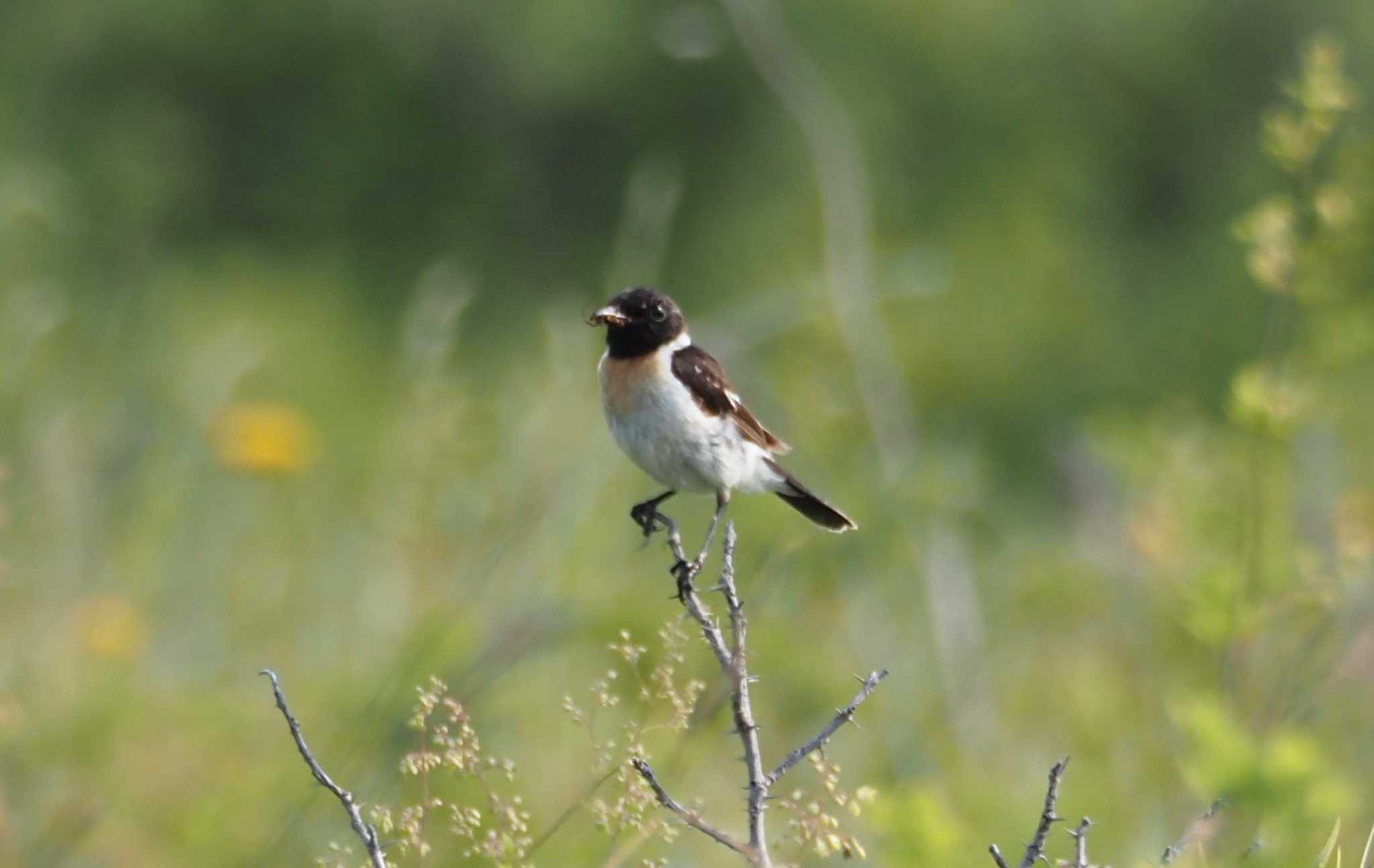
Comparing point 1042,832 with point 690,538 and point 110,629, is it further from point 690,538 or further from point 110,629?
point 690,538

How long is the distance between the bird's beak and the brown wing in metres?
0.13

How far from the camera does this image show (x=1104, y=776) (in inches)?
193

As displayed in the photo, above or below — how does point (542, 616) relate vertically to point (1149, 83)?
below

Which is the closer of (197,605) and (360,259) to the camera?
(197,605)

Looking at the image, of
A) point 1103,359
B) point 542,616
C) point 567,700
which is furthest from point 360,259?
point 567,700

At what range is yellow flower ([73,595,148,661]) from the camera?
17.2ft

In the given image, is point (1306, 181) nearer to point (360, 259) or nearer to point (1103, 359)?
point (1103, 359)

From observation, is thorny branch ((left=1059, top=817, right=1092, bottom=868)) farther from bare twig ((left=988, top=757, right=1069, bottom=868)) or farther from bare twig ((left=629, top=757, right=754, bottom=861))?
bare twig ((left=629, top=757, right=754, bottom=861))

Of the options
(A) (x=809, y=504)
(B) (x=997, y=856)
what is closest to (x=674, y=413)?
(A) (x=809, y=504)

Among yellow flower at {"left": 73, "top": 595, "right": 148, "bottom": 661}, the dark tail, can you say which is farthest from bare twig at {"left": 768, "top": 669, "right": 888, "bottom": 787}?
yellow flower at {"left": 73, "top": 595, "right": 148, "bottom": 661}

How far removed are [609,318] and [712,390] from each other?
10.4 inches

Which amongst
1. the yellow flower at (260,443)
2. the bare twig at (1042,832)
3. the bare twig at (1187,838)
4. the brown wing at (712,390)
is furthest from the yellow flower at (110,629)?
the bare twig at (1042,832)

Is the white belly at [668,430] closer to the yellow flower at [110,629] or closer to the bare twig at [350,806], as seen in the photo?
the yellow flower at [110,629]

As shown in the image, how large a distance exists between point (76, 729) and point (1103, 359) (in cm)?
972
